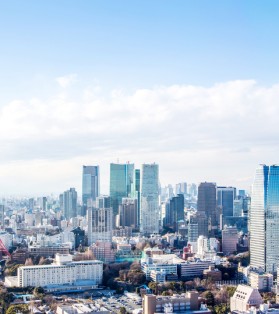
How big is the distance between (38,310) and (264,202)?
28.8 ft

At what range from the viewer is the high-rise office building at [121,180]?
1350 inches

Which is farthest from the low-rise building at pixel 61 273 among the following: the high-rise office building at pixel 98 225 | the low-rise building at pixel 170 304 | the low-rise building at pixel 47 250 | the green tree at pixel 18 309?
the high-rise office building at pixel 98 225

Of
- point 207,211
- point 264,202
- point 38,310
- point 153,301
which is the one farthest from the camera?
point 207,211

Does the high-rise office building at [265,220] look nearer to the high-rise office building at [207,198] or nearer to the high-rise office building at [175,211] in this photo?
the high-rise office building at [207,198]

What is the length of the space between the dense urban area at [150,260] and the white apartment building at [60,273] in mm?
27

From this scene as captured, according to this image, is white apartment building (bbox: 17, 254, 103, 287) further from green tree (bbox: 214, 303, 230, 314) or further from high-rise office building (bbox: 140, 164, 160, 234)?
high-rise office building (bbox: 140, 164, 160, 234)

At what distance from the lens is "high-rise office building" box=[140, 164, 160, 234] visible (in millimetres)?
29125

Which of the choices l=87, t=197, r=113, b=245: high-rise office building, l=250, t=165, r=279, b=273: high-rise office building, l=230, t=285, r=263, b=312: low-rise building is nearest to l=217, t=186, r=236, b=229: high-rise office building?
l=87, t=197, r=113, b=245: high-rise office building

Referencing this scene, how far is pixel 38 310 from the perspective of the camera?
11461mm

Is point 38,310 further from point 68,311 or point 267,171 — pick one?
point 267,171

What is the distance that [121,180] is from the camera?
34594 mm

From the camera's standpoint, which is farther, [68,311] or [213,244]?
[213,244]

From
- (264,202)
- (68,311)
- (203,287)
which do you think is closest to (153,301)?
(68,311)

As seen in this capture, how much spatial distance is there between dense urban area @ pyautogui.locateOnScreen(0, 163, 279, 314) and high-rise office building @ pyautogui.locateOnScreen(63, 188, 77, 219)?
16.0 ft
